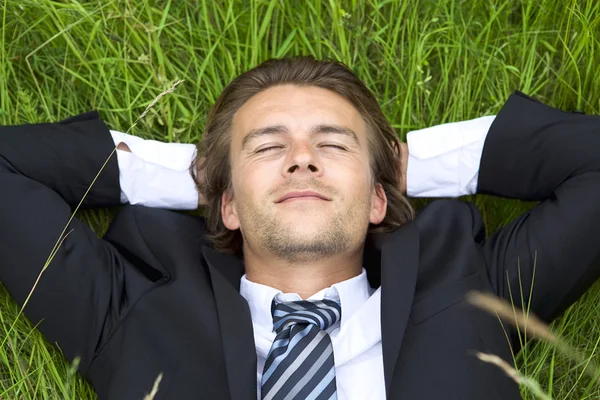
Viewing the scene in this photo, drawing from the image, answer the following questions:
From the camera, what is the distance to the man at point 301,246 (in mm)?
3143

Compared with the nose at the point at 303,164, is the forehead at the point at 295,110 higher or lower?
higher

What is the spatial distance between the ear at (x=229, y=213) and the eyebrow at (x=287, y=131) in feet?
0.86

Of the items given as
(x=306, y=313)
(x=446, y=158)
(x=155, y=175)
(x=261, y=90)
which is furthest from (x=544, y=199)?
(x=155, y=175)

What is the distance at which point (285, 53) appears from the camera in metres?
4.23

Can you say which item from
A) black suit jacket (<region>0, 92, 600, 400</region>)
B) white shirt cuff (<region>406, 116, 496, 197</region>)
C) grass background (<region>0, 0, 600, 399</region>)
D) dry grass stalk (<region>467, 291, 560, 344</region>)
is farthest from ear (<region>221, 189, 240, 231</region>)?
dry grass stalk (<region>467, 291, 560, 344</region>)

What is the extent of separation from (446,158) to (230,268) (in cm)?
106

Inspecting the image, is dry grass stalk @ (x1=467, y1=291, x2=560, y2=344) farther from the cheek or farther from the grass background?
the cheek

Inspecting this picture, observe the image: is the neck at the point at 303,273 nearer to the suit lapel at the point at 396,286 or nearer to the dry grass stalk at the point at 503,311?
the suit lapel at the point at 396,286

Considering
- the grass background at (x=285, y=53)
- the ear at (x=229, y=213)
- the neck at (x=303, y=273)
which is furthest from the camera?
the grass background at (x=285, y=53)

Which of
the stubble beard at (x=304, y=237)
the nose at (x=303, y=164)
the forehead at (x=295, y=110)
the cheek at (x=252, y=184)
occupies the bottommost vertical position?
the stubble beard at (x=304, y=237)

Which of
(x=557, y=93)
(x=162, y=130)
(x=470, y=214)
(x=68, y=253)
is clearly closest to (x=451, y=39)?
(x=557, y=93)

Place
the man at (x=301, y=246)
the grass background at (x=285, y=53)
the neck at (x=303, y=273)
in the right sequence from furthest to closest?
the grass background at (x=285, y=53)
the neck at (x=303, y=273)
the man at (x=301, y=246)

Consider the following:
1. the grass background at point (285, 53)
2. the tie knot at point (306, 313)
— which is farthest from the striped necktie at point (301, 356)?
the grass background at point (285, 53)

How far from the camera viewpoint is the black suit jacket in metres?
3.13
